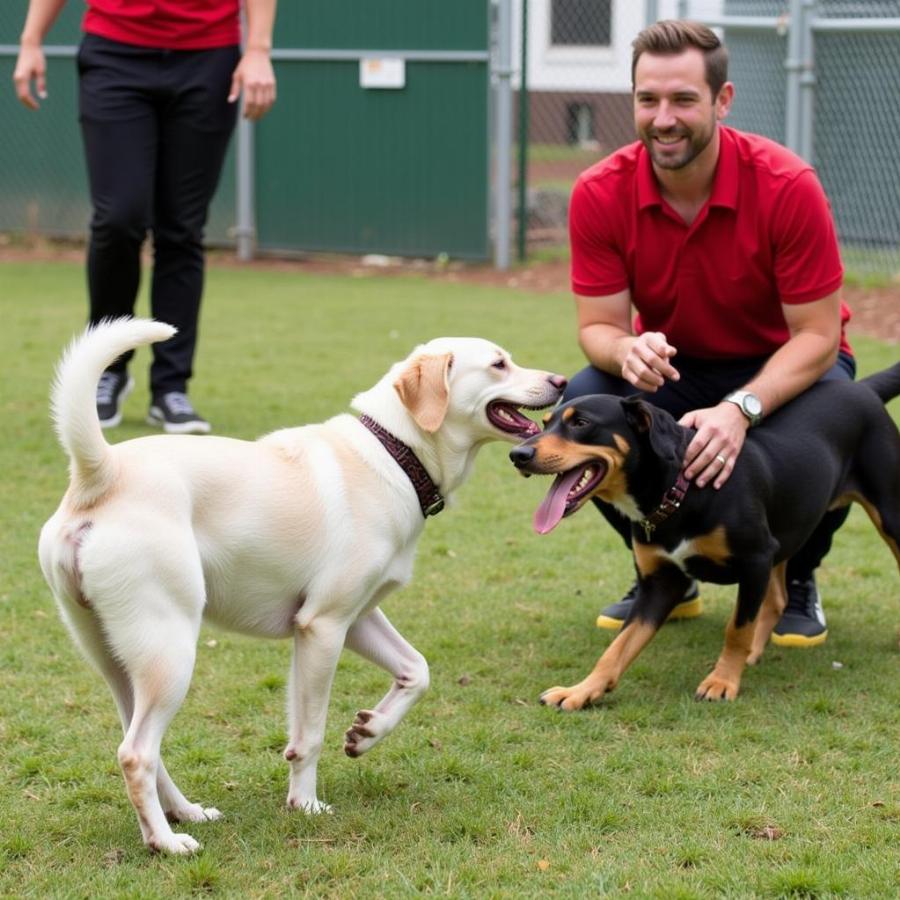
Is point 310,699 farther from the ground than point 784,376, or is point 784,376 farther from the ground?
point 784,376

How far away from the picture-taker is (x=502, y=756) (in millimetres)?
3898

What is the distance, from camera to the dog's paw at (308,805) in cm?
349

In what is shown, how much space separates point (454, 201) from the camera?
1420cm

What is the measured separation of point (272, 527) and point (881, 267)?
9828 millimetres

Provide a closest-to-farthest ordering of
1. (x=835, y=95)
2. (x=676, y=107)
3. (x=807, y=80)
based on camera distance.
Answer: (x=676, y=107), (x=807, y=80), (x=835, y=95)

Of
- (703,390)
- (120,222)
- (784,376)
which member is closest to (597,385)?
(703,390)

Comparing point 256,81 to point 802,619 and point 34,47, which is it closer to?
point 34,47

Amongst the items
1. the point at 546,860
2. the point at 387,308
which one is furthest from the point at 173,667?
the point at 387,308

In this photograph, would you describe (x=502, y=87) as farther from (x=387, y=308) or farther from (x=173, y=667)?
(x=173, y=667)

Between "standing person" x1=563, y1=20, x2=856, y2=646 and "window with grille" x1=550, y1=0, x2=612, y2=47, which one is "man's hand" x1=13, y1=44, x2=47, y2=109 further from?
"window with grille" x1=550, y1=0, x2=612, y2=47

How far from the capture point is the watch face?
4422 millimetres

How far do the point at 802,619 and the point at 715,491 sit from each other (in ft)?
2.91

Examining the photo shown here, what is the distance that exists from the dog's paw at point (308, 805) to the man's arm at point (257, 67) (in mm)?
4018

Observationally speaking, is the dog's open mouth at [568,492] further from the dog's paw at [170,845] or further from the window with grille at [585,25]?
the window with grille at [585,25]
